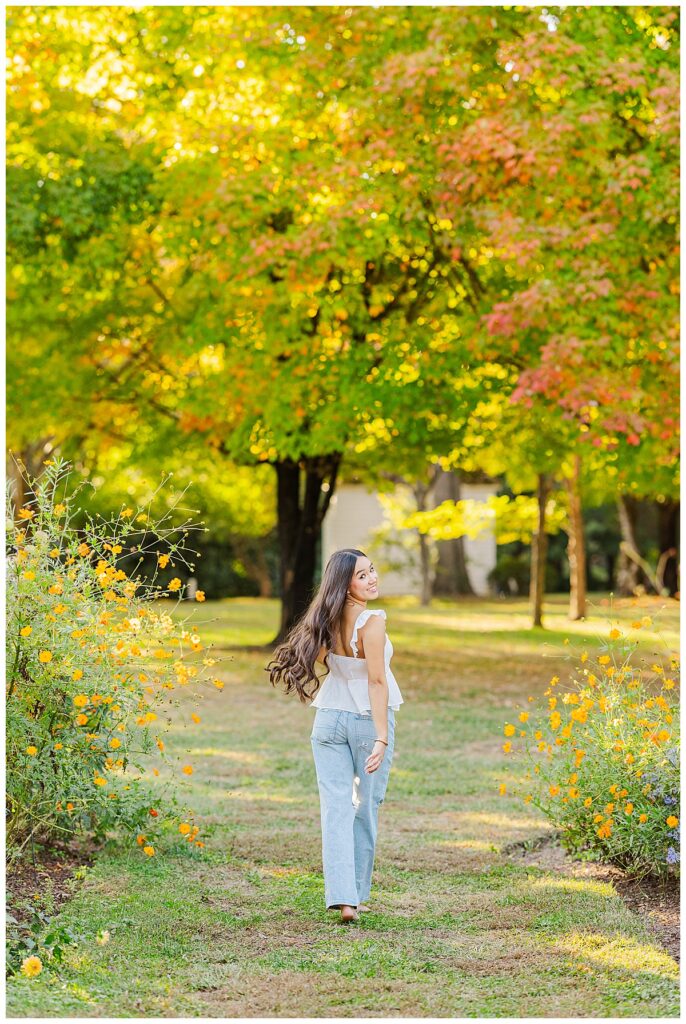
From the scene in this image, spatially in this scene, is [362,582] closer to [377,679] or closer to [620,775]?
[377,679]

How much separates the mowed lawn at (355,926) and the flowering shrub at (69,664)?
0.46 m

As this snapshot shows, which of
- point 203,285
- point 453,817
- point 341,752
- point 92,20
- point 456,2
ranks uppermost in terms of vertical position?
point 92,20

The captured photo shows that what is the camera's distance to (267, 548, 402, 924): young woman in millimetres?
4855

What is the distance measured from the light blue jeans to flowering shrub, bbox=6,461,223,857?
540mm

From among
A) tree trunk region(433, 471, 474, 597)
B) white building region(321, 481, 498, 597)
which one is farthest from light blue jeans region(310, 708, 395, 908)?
white building region(321, 481, 498, 597)

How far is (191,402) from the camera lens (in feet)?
46.1

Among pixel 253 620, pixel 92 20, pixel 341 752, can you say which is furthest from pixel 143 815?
pixel 253 620

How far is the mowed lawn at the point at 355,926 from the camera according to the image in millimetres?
3951

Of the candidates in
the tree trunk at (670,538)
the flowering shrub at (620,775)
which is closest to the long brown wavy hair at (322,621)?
the flowering shrub at (620,775)

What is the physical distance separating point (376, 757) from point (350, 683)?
1.09ft

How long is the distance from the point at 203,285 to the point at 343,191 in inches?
96.3

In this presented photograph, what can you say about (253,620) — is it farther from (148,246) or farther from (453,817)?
(453,817)

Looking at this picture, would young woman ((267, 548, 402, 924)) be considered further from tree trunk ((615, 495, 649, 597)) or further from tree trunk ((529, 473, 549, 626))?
tree trunk ((615, 495, 649, 597))

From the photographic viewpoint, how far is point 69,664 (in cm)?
519
